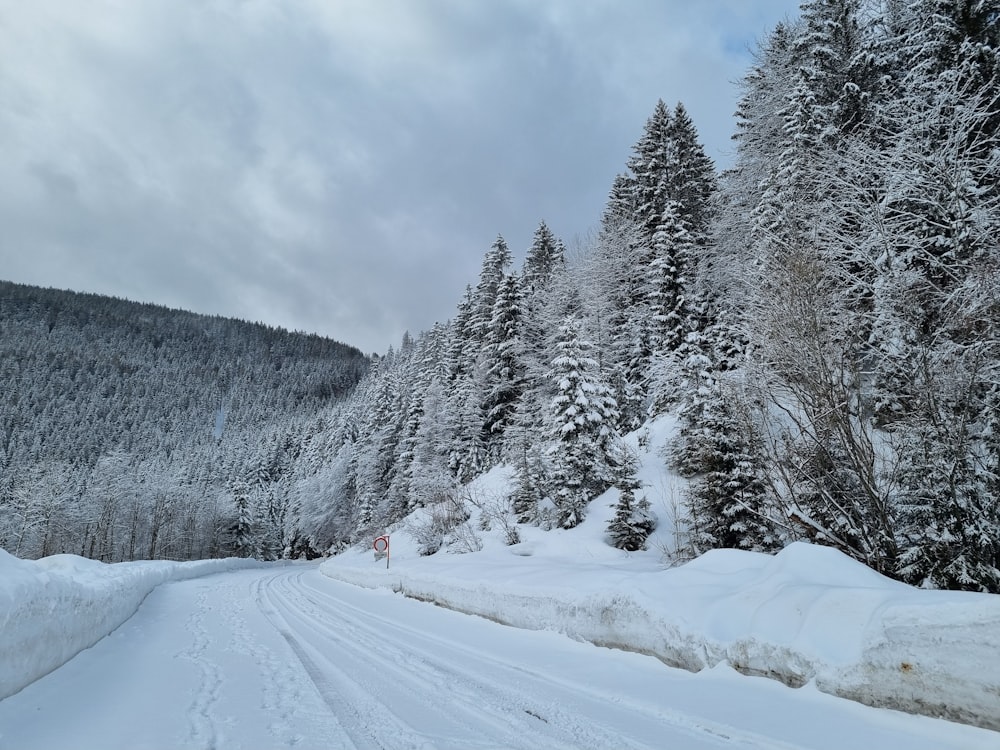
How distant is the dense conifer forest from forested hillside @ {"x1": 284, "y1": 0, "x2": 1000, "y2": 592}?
0.23 feet

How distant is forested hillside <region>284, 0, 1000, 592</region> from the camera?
24.2ft

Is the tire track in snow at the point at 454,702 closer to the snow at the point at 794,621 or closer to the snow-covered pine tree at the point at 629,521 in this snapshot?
the snow at the point at 794,621

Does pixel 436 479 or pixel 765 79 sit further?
pixel 436 479

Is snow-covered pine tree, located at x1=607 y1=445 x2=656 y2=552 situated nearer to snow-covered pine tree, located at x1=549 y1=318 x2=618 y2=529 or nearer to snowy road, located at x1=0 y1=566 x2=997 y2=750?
snow-covered pine tree, located at x1=549 y1=318 x2=618 y2=529

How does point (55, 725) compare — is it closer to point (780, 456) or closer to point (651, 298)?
point (780, 456)

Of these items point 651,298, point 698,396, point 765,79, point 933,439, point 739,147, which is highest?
point 765,79

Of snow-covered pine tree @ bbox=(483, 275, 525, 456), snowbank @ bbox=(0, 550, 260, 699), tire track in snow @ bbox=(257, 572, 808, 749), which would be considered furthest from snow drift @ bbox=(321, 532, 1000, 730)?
snow-covered pine tree @ bbox=(483, 275, 525, 456)

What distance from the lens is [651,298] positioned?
2558 centimetres

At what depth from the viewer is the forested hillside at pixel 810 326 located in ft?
24.2

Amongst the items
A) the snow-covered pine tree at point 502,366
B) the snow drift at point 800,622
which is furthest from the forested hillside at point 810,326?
the snow drift at point 800,622

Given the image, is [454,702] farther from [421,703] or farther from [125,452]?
[125,452]

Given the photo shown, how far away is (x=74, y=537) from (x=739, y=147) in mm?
78157

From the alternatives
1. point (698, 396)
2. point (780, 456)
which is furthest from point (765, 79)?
point (780, 456)

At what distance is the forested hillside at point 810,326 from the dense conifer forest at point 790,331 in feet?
0.23
